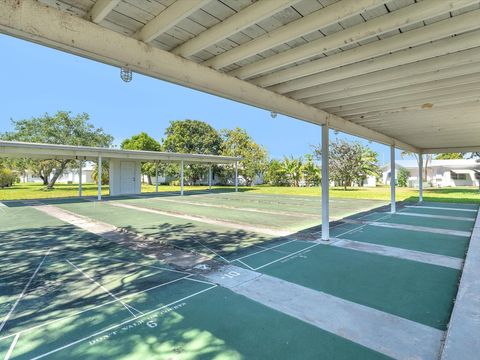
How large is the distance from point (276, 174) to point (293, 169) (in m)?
2.45

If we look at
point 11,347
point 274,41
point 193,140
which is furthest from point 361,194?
point 193,140

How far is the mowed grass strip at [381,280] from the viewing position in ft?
9.44

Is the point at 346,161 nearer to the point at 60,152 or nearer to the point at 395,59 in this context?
the point at 60,152

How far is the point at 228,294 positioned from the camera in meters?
3.23

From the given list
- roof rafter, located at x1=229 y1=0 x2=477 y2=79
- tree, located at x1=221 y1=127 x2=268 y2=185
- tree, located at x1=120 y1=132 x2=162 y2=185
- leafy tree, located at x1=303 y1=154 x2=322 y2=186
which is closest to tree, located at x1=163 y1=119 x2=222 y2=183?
tree, located at x1=221 y1=127 x2=268 y2=185

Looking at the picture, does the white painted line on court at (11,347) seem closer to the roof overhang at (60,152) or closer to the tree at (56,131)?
the roof overhang at (60,152)

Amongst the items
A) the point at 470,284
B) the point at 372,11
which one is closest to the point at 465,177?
the point at 470,284

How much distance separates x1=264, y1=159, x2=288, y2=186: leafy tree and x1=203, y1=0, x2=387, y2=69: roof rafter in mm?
29275

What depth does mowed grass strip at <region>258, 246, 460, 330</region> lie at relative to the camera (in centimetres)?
288

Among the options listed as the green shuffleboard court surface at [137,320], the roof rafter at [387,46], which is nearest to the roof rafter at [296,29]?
the roof rafter at [387,46]

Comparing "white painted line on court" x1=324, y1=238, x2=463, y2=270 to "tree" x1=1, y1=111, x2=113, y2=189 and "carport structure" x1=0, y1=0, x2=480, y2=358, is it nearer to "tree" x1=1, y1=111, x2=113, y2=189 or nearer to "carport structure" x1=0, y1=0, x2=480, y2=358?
"carport structure" x1=0, y1=0, x2=480, y2=358

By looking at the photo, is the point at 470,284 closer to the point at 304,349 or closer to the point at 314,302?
the point at 314,302

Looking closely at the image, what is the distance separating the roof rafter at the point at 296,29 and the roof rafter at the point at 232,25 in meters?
0.37

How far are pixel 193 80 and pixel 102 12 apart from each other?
1092 mm
